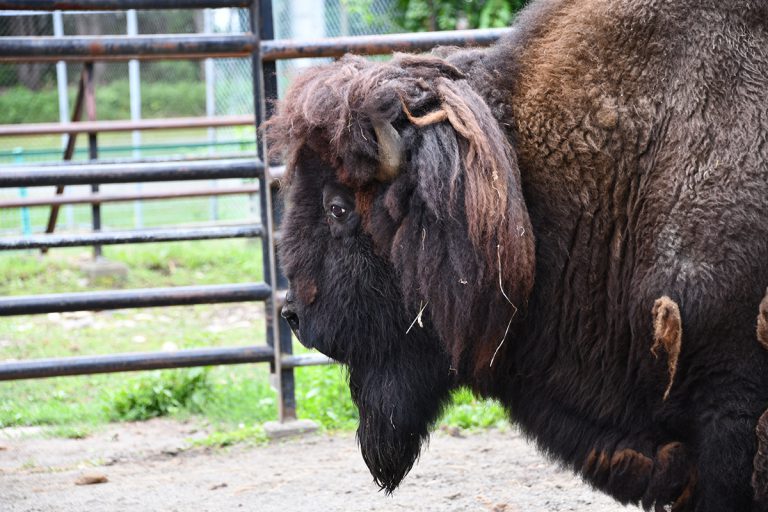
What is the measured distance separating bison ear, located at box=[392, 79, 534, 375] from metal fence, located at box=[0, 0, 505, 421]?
224 centimetres

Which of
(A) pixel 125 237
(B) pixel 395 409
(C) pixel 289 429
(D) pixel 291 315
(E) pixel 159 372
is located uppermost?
(D) pixel 291 315

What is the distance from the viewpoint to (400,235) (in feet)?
9.75

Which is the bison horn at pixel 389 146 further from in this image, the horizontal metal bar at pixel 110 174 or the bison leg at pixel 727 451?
the horizontal metal bar at pixel 110 174

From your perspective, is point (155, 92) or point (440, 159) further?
point (155, 92)

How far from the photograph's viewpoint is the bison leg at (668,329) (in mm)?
2715

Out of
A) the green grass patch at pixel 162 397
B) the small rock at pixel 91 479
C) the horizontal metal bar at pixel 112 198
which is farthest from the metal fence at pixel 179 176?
the horizontal metal bar at pixel 112 198

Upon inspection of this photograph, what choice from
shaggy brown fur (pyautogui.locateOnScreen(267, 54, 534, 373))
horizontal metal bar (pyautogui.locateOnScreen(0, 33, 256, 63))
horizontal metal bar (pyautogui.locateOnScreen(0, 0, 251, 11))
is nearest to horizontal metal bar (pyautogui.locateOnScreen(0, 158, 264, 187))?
horizontal metal bar (pyautogui.locateOnScreen(0, 33, 256, 63))

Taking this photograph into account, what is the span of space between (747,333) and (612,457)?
619 mm

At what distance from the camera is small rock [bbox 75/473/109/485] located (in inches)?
185

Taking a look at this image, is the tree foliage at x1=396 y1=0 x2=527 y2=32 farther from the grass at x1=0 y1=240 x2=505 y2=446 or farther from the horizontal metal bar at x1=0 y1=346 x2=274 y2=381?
the horizontal metal bar at x1=0 y1=346 x2=274 y2=381

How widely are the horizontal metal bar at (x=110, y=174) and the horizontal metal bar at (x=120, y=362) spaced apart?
3.24 ft

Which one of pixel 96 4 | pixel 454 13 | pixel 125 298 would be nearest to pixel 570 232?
pixel 125 298

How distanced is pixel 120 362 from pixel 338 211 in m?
2.56

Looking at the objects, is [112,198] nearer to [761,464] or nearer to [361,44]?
[361,44]
